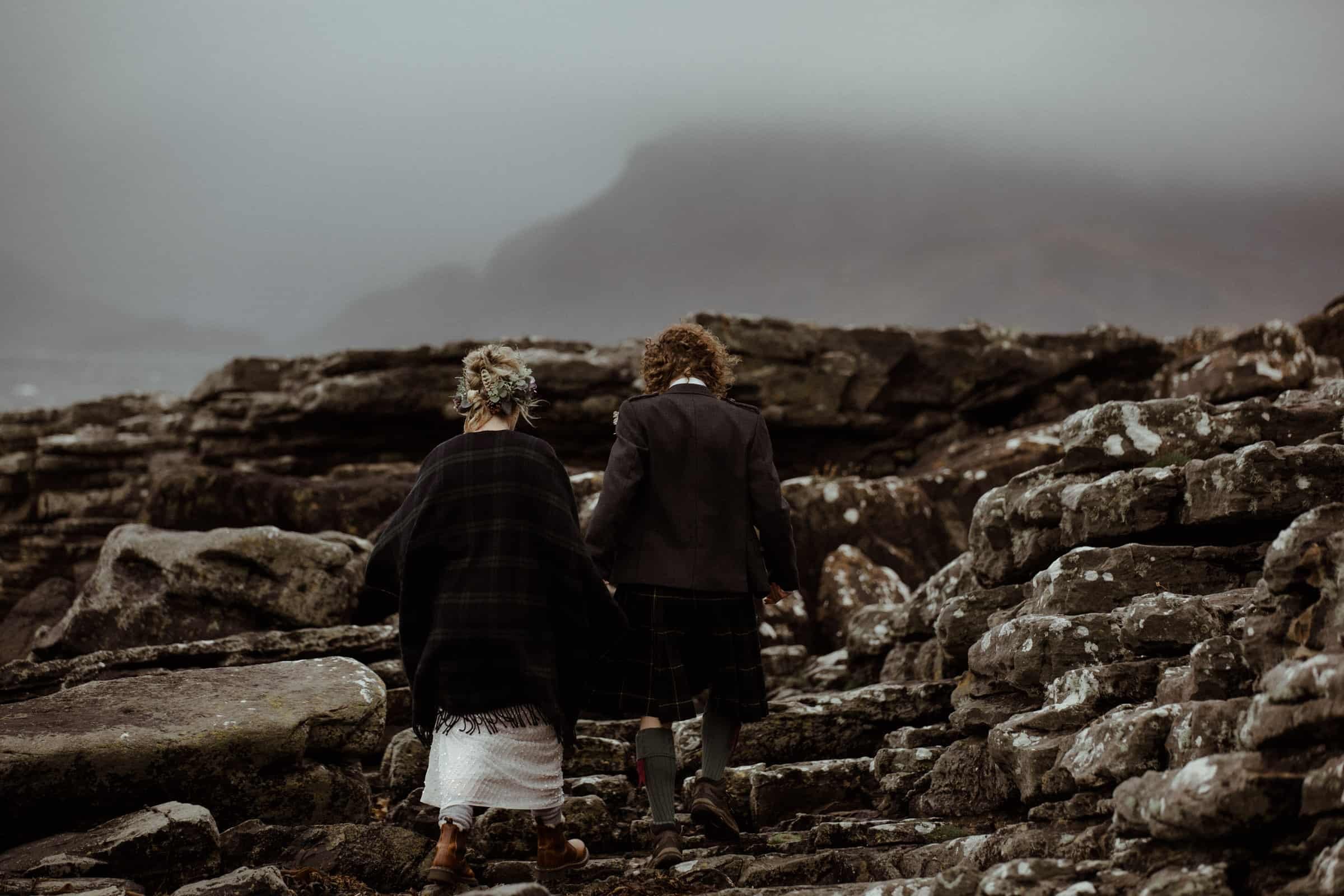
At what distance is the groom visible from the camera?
697 centimetres

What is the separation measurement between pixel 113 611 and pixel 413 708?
6274mm

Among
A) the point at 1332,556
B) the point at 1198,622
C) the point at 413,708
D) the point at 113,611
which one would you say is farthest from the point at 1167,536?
the point at 113,611

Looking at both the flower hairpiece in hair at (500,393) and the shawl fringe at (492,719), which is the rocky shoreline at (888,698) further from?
the flower hairpiece in hair at (500,393)

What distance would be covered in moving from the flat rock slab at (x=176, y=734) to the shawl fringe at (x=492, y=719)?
5.72ft

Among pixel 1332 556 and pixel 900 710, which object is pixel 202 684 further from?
pixel 1332 556

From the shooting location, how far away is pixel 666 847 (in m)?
6.57

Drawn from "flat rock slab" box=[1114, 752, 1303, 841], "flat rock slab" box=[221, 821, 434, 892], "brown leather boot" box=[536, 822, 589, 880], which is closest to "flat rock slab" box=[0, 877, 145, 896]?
"flat rock slab" box=[221, 821, 434, 892]

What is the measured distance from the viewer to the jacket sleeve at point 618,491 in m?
6.98

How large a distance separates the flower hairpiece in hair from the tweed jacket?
62cm

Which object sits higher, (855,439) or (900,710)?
(855,439)

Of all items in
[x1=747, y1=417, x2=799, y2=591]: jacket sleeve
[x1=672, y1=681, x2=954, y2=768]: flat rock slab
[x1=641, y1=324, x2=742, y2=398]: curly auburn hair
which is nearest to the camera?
[x1=747, y1=417, x2=799, y2=591]: jacket sleeve

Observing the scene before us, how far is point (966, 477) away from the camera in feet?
52.2

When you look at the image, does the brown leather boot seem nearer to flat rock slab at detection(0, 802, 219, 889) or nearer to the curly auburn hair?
flat rock slab at detection(0, 802, 219, 889)

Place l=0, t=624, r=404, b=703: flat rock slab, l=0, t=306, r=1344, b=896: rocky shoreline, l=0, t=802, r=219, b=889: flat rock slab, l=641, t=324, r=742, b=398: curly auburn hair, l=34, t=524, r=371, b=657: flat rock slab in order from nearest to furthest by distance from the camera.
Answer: l=0, t=306, r=1344, b=896: rocky shoreline < l=0, t=802, r=219, b=889: flat rock slab < l=641, t=324, r=742, b=398: curly auburn hair < l=0, t=624, r=404, b=703: flat rock slab < l=34, t=524, r=371, b=657: flat rock slab
